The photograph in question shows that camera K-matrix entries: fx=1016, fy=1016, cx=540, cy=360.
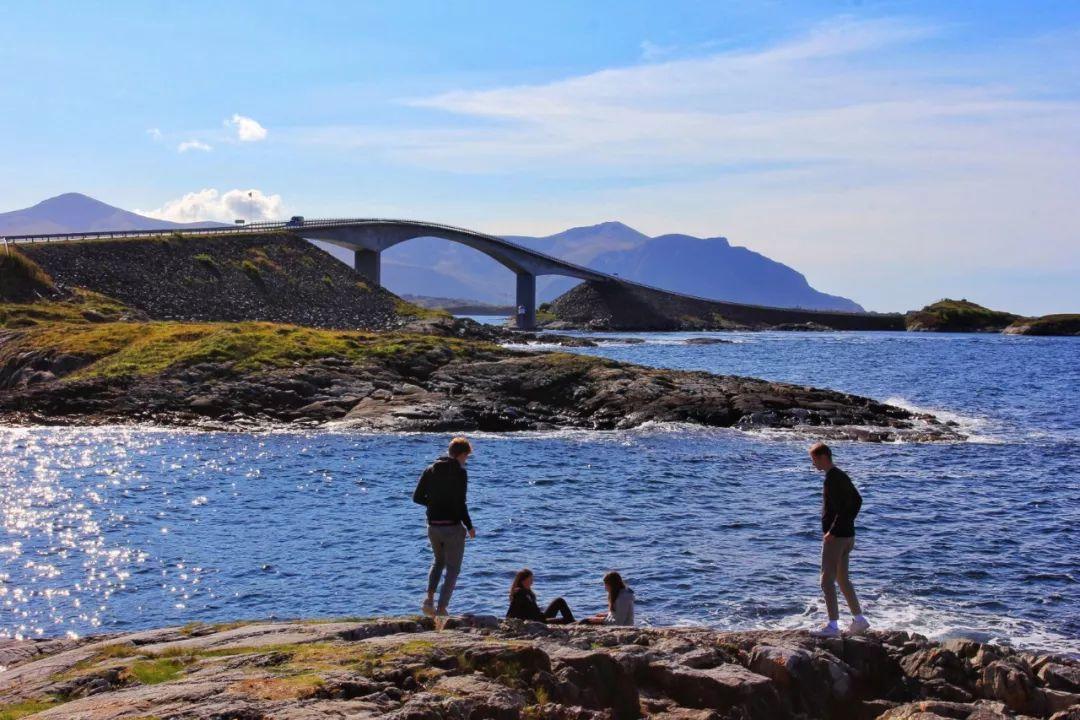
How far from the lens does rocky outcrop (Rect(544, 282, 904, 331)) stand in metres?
177

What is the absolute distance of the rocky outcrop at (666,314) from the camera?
580 feet

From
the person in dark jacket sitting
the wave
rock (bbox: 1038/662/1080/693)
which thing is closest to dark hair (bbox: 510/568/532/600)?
the person in dark jacket sitting

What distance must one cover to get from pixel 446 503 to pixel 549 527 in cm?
1287

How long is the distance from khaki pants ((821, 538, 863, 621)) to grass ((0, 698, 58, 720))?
413 inches

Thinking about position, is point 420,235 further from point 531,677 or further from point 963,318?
point 531,677

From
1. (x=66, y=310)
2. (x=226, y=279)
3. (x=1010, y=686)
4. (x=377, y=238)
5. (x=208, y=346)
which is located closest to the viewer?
(x=1010, y=686)

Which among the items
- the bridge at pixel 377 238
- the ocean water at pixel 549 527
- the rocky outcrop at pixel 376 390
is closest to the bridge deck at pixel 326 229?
the bridge at pixel 377 238

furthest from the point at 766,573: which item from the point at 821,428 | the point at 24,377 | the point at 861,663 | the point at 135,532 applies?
the point at 24,377

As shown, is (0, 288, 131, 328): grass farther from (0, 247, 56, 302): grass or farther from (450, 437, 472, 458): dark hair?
(450, 437, 472, 458): dark hair

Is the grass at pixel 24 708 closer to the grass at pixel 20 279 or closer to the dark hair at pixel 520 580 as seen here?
the dark hair at pixel 520 580

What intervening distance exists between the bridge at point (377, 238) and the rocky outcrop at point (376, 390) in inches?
1376

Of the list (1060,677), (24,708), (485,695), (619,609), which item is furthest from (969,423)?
(24,708)

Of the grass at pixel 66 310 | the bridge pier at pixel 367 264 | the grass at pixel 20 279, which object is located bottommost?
the grass at pixel 66 310

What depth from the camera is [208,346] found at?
5488 centimetres
